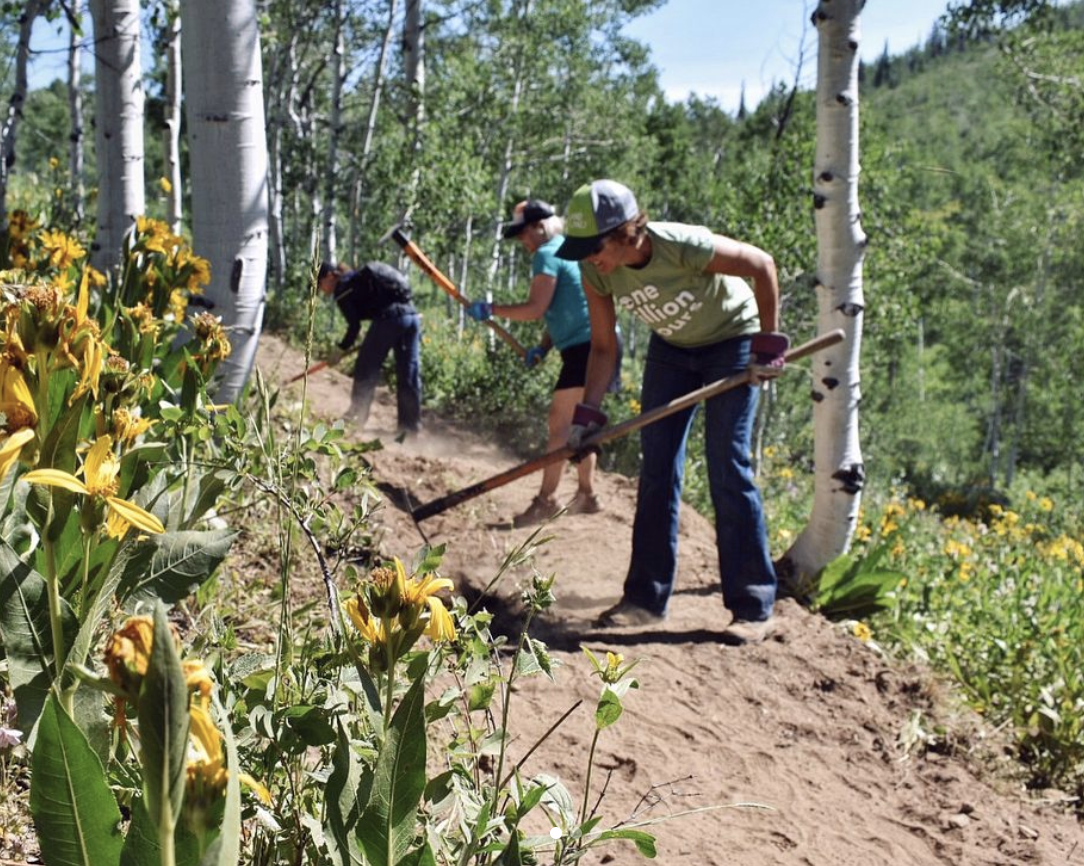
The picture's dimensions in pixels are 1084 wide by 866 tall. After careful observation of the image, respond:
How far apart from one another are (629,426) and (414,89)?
29.1 feet

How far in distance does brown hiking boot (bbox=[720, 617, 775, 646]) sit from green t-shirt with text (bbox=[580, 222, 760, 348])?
114cm

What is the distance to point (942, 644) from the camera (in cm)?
424

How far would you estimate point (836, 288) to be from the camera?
446 cm

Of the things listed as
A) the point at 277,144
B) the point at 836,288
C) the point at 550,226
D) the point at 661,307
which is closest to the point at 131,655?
the point at 661,307

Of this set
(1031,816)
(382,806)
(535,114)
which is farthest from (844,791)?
(535,114)

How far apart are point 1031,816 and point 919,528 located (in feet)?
12.4

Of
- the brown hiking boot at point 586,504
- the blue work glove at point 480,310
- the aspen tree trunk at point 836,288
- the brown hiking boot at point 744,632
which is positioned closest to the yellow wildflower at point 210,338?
the brown hiking boot at point 744,632

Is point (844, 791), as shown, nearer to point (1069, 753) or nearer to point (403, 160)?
point (1069, 753)

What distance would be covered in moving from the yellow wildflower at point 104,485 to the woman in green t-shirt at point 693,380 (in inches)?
103

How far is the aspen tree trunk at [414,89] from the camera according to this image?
11.5 metres

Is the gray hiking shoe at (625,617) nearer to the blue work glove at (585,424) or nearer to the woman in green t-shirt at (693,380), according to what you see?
the woman in green t-shirt at (693,380)

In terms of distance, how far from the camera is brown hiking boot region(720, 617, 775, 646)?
12.4ft

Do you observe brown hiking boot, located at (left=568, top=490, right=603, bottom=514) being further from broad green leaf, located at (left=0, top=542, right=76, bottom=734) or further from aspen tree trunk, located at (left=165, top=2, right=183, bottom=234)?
broad green leaf, located at (left=0, top=542, right=76, bottom=734)

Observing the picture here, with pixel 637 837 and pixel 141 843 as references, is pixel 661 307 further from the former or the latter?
pixel 141 843
